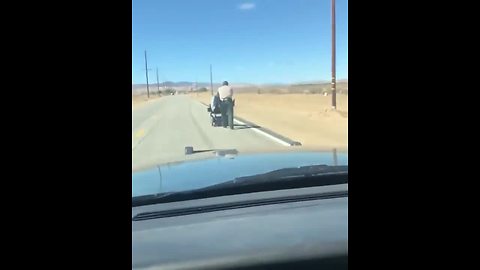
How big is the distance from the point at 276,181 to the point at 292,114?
0.80m

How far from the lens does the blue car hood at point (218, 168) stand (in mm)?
2488

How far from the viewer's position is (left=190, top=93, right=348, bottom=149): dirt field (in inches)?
113

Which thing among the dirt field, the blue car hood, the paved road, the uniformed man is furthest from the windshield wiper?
the uniformed man

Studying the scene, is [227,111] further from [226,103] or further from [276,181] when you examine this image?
[276,181]

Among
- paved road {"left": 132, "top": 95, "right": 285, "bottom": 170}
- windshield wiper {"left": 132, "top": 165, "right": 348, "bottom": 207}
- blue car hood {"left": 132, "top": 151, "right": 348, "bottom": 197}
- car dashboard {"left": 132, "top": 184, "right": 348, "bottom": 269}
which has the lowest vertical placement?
car dashboard {"left": 132, "top": 184, "right": 348, "bottom": 269}

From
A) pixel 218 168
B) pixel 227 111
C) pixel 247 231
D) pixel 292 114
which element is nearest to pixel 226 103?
pixel 227 111

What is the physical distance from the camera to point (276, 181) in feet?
8.61

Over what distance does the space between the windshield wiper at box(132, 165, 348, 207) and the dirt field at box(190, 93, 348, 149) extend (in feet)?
0.46

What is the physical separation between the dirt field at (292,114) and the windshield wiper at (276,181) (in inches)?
5.5

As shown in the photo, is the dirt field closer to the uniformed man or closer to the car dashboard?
the uniformed man
